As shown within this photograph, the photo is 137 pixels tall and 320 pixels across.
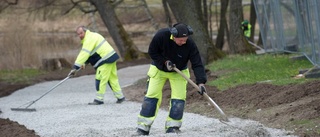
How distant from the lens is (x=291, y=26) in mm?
22594

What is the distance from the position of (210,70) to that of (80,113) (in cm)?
762

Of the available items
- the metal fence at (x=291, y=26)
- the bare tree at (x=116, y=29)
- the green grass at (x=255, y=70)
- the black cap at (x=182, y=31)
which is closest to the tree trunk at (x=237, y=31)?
the metal fence at (x=291, y=26)

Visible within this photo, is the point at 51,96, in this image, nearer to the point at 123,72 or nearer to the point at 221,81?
the point at 221,81

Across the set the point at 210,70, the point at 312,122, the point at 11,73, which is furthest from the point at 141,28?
the point at 312,122

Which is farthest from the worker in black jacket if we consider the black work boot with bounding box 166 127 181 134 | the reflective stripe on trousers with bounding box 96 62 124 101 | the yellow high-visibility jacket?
the reflective stripe on trousers with bounding box 96 62 124 101

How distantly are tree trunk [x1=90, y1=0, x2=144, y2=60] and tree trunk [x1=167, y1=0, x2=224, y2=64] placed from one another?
9.19 metres

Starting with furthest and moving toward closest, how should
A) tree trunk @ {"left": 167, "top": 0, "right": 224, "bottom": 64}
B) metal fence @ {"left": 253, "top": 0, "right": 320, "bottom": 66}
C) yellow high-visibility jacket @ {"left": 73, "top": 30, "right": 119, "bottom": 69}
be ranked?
tree trunk @ {"left": 167, "top": 0, "right": 224, "bottom": 64}, metal fence @ {"left": 253, "top": 0, "right": 320, "bottom": 66}, yellow high-visibility jacket @ {"left": 73, "top": 30, "right": 119, "bottom": 69}

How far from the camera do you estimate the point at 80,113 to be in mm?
16062

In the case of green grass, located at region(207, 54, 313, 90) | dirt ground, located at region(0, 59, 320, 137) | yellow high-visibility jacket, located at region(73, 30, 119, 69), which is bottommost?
green grass, located at region(207, 54, 313, 90)

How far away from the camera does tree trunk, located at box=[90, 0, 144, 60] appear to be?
34.5 meters

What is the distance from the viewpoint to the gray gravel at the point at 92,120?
11.4 meters

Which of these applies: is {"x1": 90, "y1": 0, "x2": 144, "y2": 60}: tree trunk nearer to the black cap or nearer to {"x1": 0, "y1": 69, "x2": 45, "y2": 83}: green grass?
{"x1": 0, "y1": 69, "x2": 45, "y2": 83}: green grass

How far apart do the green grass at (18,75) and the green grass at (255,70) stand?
23.8ft

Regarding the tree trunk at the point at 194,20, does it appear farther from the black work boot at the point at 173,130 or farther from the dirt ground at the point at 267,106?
the black work boot at the point at 173,130
